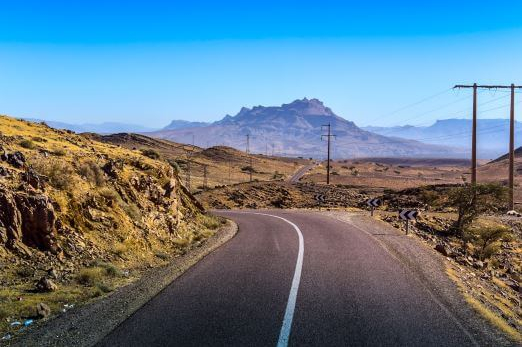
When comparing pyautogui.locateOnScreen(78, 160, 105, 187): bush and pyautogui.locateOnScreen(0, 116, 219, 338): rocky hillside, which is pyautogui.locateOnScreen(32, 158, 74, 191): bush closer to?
pyautogui.locateOnScreen(0, 116, 219, 338): rocky hillside

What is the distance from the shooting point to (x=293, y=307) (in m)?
9.50

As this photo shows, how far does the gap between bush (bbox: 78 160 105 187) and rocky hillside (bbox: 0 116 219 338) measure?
37 mm

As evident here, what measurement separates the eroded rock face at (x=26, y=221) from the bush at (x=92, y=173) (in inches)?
134

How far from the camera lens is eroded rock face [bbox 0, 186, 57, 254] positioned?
1216 centimetres

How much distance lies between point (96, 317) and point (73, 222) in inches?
241

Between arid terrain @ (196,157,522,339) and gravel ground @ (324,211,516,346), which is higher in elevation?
gravel ground @ (324,211,516,346)

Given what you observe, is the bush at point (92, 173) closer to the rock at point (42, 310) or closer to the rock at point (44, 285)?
the rock at point (44, 285)

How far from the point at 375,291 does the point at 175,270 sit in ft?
16.8

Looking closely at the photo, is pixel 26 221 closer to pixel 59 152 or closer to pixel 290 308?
pixel 59 152

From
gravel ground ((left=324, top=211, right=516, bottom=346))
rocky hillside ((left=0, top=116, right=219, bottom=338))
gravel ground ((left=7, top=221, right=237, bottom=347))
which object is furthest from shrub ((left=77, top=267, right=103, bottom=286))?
gravel ground ((left=324, top=211, right=516, bottom=346))

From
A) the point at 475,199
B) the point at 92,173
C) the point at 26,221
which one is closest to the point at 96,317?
the point at 26,221

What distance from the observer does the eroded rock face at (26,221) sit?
12156 mm

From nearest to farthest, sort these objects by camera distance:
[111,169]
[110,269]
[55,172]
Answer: [110,269], [55,172], [111,169]

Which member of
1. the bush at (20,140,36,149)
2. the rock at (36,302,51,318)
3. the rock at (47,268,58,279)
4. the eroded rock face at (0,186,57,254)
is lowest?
the rock at (36,302,51,318)
